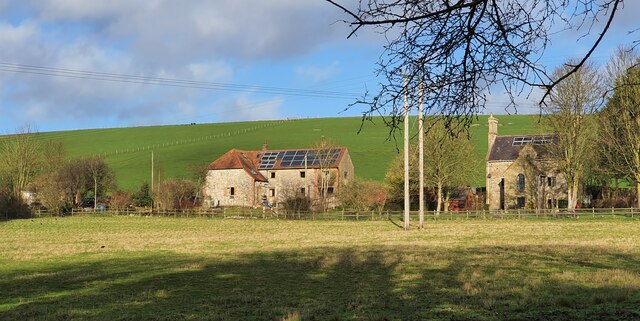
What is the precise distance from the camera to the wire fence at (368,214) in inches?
1928

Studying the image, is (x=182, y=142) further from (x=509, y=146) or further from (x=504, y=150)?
(x=509, y=146)

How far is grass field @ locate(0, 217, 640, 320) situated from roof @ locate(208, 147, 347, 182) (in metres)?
58.4

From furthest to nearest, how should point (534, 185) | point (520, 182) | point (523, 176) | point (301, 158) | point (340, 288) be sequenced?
point (301, 158) < point (520, 182) < point (523, 176) < point (534, 185) < point (340, 288)

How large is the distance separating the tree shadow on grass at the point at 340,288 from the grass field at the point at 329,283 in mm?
26

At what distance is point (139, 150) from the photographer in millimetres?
116500

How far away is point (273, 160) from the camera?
8869cm

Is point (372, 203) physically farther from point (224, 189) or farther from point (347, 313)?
point (347, 313)

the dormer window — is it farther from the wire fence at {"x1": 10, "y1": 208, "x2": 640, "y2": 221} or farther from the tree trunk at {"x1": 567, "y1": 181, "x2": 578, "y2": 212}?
the wire fence at {"x1": 10, "y1": 208, "x2": 640, "y2": 221}

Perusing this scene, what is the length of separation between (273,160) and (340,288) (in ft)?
250

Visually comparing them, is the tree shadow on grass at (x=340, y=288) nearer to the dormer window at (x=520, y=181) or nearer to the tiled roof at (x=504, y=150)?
the dormer window at (x=520, y=181)

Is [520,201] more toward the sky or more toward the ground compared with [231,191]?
more toward the ground

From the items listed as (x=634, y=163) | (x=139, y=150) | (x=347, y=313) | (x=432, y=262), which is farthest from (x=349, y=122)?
(x=347, y=313)

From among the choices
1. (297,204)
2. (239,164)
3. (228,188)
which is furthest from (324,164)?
(297,204)

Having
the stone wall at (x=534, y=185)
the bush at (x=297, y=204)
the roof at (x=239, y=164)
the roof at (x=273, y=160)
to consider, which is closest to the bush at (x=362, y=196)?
the bush at (x=297, y=204)
